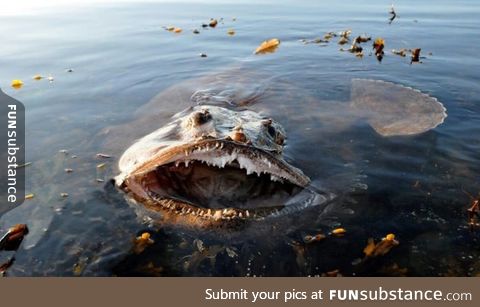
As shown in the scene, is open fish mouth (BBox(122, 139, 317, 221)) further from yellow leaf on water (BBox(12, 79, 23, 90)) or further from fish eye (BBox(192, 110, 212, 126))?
yellow leaf on water (BBox(12, 79, 23, 90))

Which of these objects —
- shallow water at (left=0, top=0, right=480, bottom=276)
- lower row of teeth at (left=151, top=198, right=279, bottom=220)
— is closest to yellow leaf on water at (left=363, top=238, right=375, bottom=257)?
shallow water at (left=0, top=0, right=480, bottom=276)

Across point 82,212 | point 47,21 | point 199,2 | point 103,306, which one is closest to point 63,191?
point 82,212

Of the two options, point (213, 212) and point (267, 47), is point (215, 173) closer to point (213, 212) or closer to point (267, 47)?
point (213, 212)

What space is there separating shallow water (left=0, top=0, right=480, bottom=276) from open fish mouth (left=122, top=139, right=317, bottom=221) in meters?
0.21

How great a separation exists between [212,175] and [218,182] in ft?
0.33

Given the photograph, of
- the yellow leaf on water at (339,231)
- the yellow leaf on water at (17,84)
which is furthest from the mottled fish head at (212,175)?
the yellow leaf on water at (17,84)

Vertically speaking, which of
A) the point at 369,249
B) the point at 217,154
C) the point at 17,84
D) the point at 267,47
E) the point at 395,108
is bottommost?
the point at 17,84

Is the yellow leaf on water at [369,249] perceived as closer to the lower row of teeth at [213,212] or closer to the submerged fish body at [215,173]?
the submerged fish body at [215,173]

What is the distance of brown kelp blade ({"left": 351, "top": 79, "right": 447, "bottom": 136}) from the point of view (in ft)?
22.8

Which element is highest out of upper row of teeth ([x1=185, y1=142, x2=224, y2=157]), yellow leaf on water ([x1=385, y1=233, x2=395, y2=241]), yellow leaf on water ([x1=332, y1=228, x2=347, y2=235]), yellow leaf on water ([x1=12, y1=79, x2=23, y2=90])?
upper row of teeth ([x1=185, y1=142, x2=224, y2=157])

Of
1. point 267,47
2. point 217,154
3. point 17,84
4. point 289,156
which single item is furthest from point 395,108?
point 17,84

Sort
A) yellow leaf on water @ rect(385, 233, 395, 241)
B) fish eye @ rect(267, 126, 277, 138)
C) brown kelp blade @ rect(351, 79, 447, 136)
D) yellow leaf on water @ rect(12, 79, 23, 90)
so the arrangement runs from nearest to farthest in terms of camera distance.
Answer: yellow leaf on water @ rect(385, 233, 395, 241) < fish eye @ rect(267, 126, 277, 138) < brown kelp blade @ rect(351, 79, 447, 136) < yellow leaf on water @ rect(12, 79, 23, 90)

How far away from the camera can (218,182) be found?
4.93 m

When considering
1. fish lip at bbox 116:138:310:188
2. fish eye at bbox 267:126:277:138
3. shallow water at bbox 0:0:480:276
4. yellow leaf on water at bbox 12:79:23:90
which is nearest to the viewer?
shallow water at bbox 0:0:480:276
